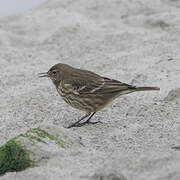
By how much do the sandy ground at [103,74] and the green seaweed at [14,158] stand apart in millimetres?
186

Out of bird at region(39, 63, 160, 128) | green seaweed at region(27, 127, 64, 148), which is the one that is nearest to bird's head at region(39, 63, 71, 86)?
bird at region(39, 63, 160, 128)

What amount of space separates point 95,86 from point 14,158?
188cm

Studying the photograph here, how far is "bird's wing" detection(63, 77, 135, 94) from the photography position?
545 cm

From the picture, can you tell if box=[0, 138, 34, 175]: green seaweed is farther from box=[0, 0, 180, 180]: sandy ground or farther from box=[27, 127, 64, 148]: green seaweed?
box=[27, 127, 64, 148]: green seaweed

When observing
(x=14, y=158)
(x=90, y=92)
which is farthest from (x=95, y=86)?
(x=14, y=158)

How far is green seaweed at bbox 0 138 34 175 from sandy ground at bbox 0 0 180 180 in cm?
19

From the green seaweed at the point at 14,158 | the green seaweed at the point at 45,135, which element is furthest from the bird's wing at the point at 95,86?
the green seaweed at the point at 14,158

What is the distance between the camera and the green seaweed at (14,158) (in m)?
3.90

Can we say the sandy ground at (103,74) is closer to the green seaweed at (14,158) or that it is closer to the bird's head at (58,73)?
the green seaweed at (14,158)

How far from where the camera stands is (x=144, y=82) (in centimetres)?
672

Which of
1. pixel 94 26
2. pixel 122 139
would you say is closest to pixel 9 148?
pixel 122 139

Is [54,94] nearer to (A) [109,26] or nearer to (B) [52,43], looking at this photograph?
(B) [52,43]

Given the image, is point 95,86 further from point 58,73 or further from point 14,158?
point 14,158

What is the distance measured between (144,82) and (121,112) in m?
1.11
